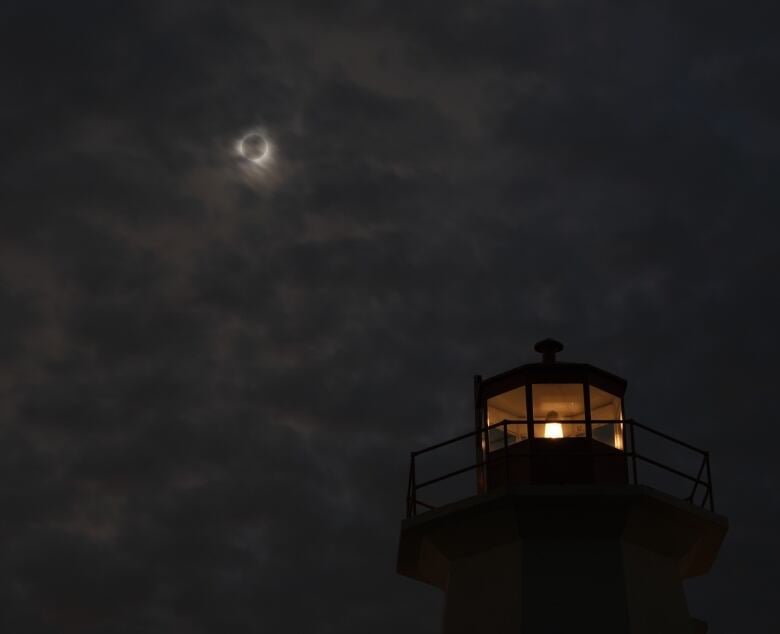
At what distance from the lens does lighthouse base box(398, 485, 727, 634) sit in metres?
18.5

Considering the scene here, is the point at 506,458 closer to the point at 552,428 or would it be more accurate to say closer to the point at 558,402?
the point at 552,428

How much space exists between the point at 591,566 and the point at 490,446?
8.45 feet

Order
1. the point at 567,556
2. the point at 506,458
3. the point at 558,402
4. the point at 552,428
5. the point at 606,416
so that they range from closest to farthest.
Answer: the point at 506,458
the point at 567,556
the point at 552,428
the point at 558,402
the point at 606,416

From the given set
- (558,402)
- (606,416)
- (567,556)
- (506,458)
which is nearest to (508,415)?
(558,402)

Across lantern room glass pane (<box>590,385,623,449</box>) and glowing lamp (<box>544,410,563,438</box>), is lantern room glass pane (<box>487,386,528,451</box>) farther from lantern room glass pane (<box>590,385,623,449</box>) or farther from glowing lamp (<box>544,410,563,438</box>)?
lantern room glass pane (<box>590,385,623,449</box>)

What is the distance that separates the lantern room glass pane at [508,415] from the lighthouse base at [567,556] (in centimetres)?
147

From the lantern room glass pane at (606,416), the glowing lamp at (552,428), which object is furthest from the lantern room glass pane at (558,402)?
the lantern room glass pane at (606,416)

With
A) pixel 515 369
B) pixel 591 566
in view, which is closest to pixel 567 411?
pixel 515 369

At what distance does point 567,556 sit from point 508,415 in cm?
265

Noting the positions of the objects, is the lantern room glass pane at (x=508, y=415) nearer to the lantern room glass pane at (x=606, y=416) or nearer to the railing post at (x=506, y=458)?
the railing post at (x=506, y=458)

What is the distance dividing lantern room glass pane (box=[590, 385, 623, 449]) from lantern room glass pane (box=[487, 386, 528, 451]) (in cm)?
112

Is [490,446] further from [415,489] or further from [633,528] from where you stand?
[633,528]

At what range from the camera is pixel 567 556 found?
62.3 feet

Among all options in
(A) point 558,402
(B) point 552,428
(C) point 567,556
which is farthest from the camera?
(A) point 558,402
